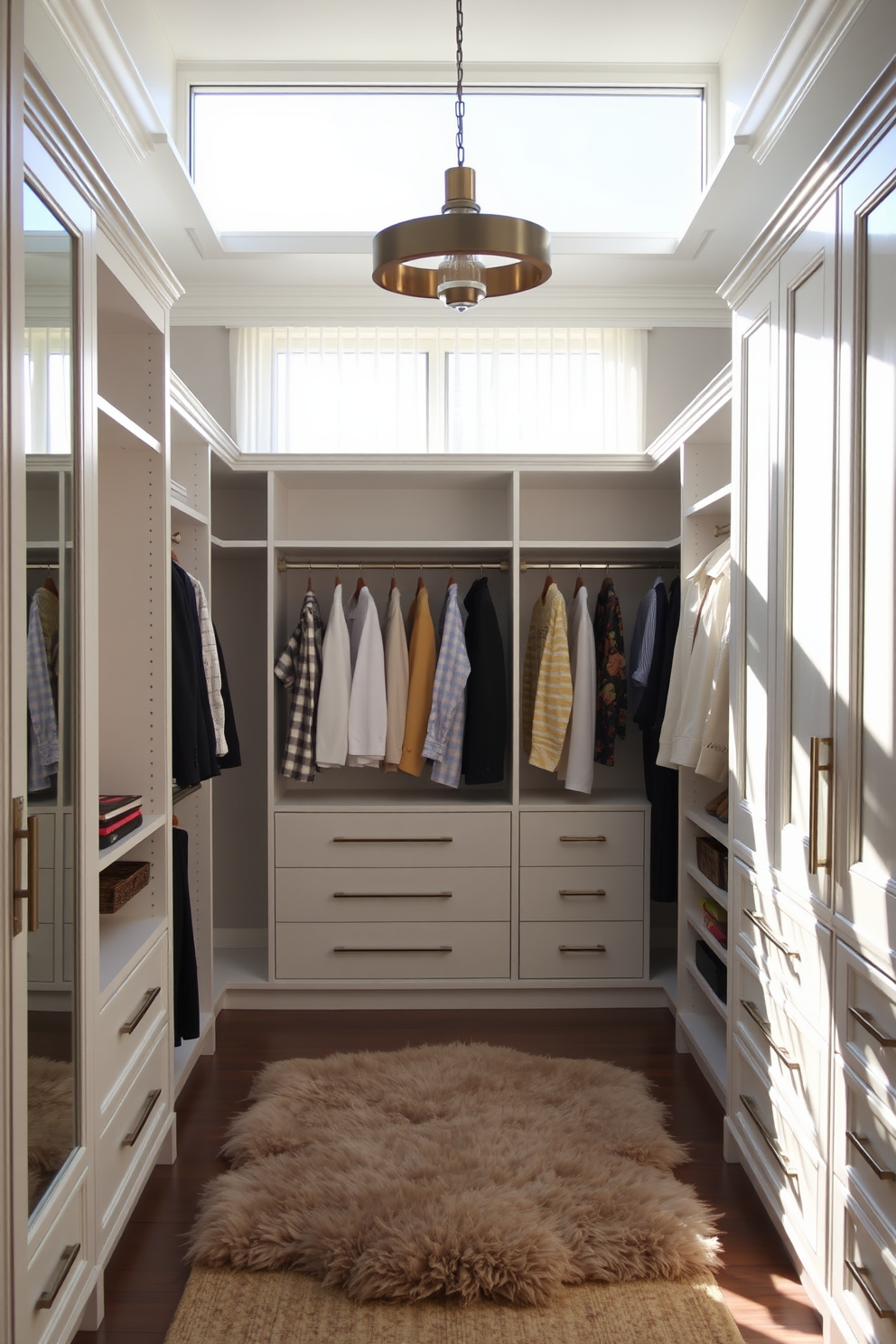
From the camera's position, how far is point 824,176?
1785 millimetres

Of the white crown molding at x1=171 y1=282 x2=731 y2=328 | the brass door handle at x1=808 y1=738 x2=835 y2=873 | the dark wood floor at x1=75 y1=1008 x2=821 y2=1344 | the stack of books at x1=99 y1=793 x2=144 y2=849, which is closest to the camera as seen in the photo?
the brass door handle at x1=808 y1=738 x2=835 y2=873

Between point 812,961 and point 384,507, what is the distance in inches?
107

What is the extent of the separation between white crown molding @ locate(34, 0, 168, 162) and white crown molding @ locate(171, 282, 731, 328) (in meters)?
0.97

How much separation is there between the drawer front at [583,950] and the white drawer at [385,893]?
0.19m

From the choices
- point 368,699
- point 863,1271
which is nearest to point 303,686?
point 368,699

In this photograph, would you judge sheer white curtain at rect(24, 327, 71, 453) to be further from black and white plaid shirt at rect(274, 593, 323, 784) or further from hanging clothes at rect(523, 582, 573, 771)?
hanging clothes at rect(523, 582, 573, 771)

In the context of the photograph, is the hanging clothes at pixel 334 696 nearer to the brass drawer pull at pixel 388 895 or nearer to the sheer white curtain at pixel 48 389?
the brass drawer pull at pixel 388 895

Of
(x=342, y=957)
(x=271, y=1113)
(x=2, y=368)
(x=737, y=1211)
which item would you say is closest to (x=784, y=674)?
(x=737, y=1211)

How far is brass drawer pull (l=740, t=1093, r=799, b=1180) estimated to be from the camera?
2.02 meters

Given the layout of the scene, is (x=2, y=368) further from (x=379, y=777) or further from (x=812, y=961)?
(x=379, y=777)

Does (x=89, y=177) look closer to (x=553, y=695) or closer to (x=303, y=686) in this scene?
(x=303, y=686)

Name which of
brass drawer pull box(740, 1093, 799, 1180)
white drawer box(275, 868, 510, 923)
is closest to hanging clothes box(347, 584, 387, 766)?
white drawer box(275, 868, 510, 923)

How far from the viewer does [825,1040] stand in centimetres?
180

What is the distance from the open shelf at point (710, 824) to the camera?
2.83 meters
